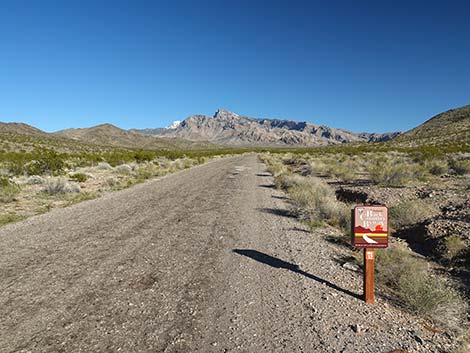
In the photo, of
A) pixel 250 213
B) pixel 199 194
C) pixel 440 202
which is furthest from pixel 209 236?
pixel 440 202

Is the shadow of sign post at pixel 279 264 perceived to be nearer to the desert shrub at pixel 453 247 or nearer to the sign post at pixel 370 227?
the sign post at pixel 370 227

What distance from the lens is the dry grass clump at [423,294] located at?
A: 4625mm

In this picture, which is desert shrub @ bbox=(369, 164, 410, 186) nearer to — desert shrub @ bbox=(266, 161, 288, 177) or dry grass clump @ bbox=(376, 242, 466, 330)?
desert shrub @ bbox=(266, 161, 288, 177)

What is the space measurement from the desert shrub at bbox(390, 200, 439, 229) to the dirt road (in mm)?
3207

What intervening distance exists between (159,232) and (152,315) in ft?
14.6

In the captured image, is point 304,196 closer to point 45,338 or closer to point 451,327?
point 451,327

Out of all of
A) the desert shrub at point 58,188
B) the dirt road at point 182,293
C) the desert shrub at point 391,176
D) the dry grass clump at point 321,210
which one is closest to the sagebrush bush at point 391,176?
the desert shrub at point 391,176

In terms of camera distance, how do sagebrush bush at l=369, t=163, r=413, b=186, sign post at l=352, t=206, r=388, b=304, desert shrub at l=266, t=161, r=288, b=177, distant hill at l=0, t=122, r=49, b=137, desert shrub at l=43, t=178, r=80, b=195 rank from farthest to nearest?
1. distant hill at l=0, t=122, r=49, b=137
2. desert shrub at l=266, t=161, r=288, b=177
3. sagebrush bush at l=369, t=163, r=413, b=186
4. desert shrub at l=43, t=178, r=80, b=195
5. sign post at l=352, t=206, r=388, b=304

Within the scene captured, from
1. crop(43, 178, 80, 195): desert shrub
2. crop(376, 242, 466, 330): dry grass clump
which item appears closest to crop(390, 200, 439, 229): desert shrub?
crop(376, 242, 466, 330): dry grass clump

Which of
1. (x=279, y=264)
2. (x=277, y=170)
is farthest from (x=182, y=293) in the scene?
(x=277, y=170)

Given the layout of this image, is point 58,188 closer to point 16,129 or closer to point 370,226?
point 370,226

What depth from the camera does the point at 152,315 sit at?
176 inches

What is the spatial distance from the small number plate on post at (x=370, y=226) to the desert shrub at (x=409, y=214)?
616cm

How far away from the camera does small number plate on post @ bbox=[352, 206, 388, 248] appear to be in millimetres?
4609
